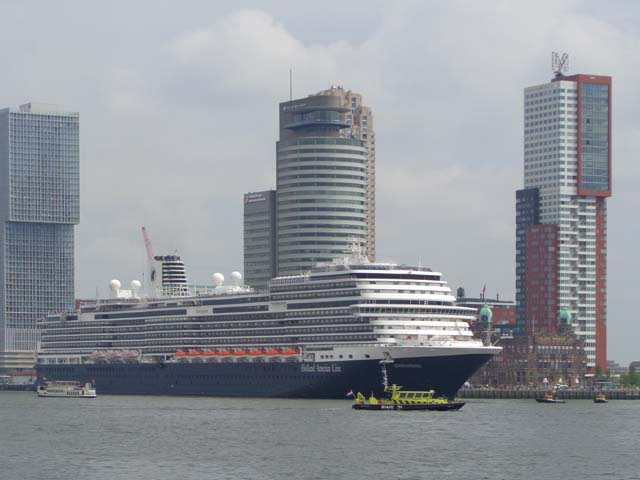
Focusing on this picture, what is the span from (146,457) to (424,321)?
7930cm

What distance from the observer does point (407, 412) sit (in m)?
169

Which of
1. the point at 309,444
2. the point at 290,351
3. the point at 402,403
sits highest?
the point at 290,351

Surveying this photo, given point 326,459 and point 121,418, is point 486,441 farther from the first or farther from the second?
point 121,418

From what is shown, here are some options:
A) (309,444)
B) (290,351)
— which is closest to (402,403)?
(290,351)

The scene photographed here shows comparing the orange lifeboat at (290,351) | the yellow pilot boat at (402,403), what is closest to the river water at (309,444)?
the yellow pilot boat at (402,403)

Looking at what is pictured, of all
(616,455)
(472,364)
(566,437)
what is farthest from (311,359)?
(616,455)

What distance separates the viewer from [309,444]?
412 feet

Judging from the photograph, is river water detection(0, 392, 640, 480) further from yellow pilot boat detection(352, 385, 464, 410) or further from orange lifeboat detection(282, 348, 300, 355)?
orange lifeboat detection(282, 348, 300, 355)

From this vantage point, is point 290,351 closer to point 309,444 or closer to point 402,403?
point 402,403

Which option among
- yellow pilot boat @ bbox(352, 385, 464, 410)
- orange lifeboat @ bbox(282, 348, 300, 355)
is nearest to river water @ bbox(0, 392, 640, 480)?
yellow pilot boat @ bbox(352, 385, 464, 410)

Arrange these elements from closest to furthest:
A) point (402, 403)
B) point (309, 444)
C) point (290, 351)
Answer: point (309, 444) → point (402, 403) → point (290, 351)

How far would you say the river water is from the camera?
108062mm

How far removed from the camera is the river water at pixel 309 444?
108 metres

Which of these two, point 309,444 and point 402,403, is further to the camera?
point 402,403
